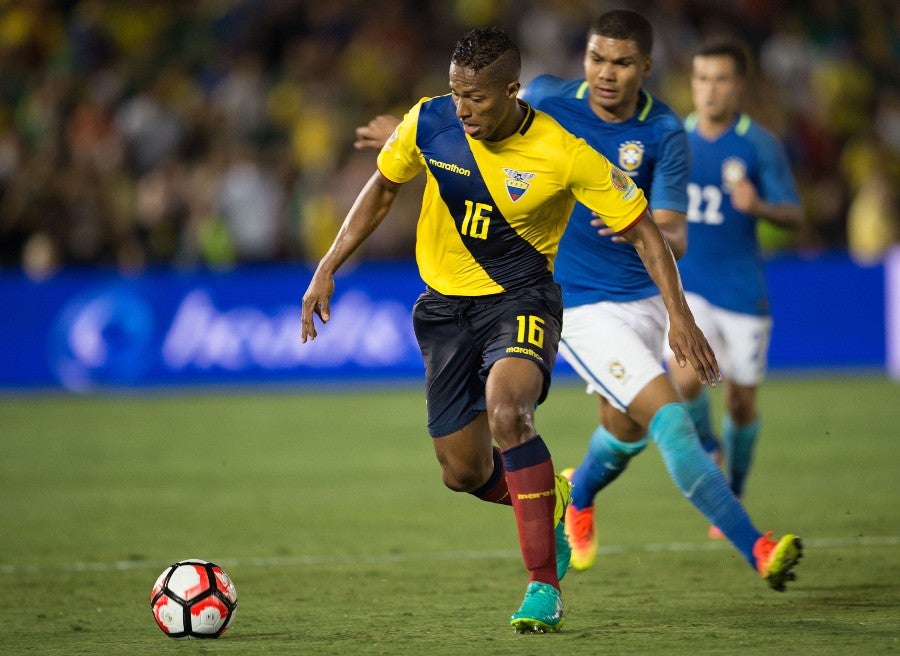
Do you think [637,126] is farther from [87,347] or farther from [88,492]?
[87,347]

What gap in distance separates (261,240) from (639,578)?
433 inches

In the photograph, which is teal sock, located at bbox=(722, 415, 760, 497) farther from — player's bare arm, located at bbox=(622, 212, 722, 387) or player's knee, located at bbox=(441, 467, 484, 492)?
player's bare arm, located at bbox=(622, 212, 722, 387)

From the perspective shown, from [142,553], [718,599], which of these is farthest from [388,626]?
[142,553]

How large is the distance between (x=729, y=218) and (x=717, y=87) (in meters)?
0.76

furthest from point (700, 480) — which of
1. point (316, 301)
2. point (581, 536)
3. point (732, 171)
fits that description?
point (732, 171)

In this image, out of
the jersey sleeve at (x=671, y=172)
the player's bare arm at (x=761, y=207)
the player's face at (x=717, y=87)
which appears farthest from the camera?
the player's face at (x=717, y=87)

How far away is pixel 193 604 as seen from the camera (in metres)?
5.37

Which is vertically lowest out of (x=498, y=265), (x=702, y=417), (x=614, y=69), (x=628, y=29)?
(x=702, y=417)

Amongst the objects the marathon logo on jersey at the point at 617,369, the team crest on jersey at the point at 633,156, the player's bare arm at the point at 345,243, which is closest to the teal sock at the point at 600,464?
the marathon logo on jersey at the point at 617,369

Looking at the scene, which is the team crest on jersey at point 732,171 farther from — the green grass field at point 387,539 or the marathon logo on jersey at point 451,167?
the marathon logo on jersey at point 451,167

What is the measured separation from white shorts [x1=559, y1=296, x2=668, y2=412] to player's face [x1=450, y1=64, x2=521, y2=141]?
144 cm

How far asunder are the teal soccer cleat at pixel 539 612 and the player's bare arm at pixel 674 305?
984mm

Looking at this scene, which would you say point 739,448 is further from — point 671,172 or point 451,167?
point 451,167

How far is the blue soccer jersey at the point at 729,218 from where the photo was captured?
835cm
